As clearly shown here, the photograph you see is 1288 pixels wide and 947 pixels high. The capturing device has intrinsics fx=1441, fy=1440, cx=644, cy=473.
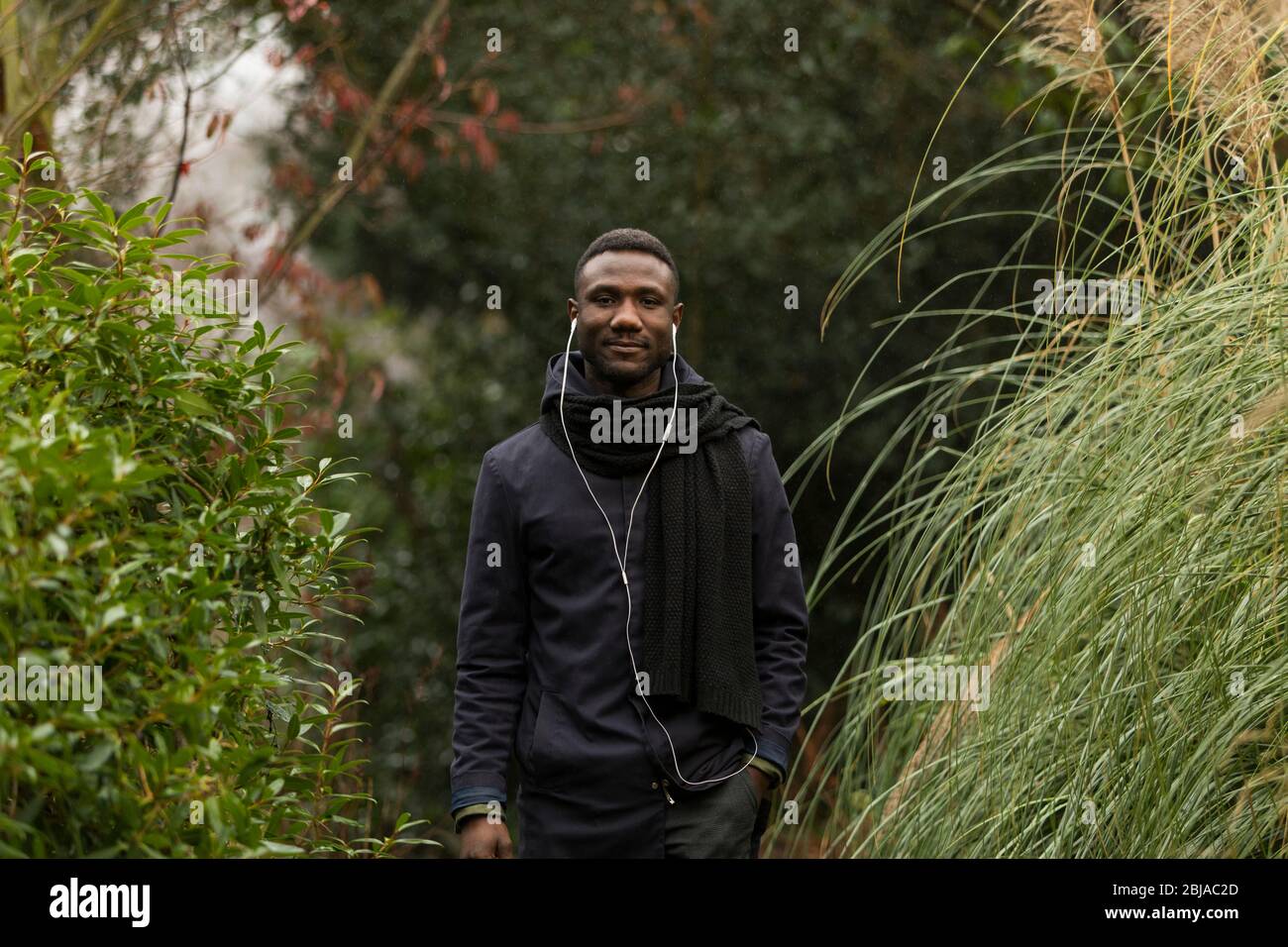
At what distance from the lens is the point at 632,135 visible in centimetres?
698

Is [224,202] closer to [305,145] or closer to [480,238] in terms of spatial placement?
[305,145]

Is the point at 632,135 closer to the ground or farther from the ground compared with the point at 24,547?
farther from the ground

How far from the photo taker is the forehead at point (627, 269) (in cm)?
262

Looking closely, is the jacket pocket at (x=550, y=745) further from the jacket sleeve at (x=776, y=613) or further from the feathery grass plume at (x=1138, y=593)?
the feathery grass plume at (x=1138, y=593)

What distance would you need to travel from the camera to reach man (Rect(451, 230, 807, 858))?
250 cm

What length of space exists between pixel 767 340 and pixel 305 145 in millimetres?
2613

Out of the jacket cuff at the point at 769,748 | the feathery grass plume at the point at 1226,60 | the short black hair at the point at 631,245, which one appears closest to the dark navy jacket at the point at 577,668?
the jacket cuff at the point at 769,748

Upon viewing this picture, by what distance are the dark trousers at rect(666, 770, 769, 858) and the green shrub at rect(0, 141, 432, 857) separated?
19.0 inches

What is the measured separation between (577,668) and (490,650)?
179 mm

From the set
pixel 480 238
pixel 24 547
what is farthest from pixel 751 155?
pixel 24 547

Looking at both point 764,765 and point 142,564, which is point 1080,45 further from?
point 142,564

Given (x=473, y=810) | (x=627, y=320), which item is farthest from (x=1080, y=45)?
(x=473, y=810)

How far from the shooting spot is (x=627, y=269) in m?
2.63

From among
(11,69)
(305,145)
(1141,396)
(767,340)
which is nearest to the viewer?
(1141,396)
